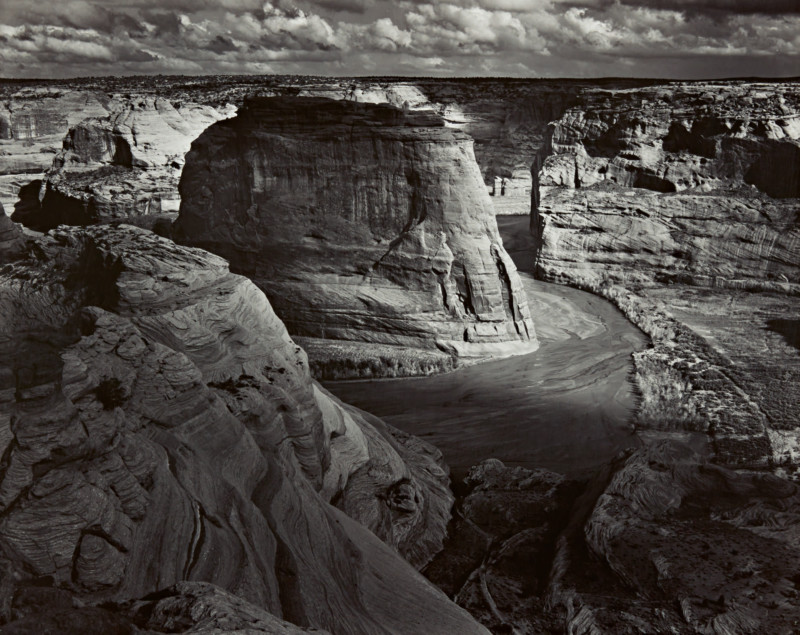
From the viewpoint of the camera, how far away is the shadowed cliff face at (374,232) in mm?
20828

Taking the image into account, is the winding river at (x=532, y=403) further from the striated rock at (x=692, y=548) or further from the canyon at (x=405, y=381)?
the striated rock at (x=692, y=548)

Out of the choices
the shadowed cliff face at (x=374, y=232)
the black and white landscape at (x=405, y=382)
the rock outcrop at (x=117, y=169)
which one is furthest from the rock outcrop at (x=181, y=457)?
the rock outcrop at (x=117, y=169)

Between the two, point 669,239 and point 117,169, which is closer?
point 669,239

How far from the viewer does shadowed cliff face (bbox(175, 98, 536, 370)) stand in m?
20.8

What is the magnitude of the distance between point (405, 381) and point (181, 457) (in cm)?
1198

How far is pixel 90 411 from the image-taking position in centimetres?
663

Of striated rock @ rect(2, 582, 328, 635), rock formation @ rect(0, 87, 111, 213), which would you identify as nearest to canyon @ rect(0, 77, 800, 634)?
striated rock @ rect(2, 582, 328, 635)

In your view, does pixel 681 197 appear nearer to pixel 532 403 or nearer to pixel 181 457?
pixel 532 403

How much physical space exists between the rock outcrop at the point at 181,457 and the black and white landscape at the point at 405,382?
0.03 metres

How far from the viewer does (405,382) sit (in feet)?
62.7

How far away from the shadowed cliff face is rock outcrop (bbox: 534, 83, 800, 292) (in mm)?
10334

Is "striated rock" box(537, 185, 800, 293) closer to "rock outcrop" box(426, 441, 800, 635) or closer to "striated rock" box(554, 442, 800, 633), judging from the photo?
"rock outcrop" box(426, 441, 800, 635)

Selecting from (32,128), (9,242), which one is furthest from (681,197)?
(32,128)

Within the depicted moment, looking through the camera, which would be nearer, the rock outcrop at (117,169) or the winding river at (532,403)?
the winding river at (532,403)
